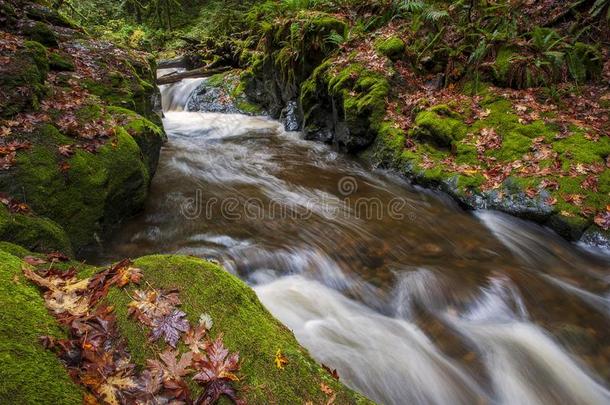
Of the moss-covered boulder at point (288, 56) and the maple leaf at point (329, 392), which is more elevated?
the moss-covered boulder at point (288, 56)

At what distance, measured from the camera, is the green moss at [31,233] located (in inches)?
134

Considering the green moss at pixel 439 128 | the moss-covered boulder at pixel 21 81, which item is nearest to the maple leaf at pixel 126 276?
the moss-covered boulder at pixel 21 81

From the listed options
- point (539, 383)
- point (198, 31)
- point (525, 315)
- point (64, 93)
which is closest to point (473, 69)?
point (525, 315)

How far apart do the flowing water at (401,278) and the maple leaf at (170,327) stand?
181cm

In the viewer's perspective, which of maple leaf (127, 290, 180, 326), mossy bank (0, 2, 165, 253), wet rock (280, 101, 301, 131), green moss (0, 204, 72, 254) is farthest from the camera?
wet rock (280, 101, 301, 131)

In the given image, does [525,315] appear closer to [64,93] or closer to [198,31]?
[64,93]

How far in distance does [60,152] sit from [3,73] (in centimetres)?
137

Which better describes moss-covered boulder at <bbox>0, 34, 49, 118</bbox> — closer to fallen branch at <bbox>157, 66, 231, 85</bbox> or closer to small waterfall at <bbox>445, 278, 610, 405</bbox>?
small waterfall at <bbox>445, 278, 610, 405</bbox>

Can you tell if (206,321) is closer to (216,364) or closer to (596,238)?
(216,364)

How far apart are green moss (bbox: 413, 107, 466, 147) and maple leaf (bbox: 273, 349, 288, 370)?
654cm

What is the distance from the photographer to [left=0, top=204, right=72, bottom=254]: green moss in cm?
340

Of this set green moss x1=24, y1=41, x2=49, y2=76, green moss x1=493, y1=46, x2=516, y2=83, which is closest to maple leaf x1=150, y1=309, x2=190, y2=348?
green moss x1=24, y1=41, x2=49, y2=76

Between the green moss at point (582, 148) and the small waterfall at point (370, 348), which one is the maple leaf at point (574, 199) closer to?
the green moss at point (582, 148)

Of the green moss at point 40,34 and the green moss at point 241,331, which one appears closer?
the green moss at point 241,331
